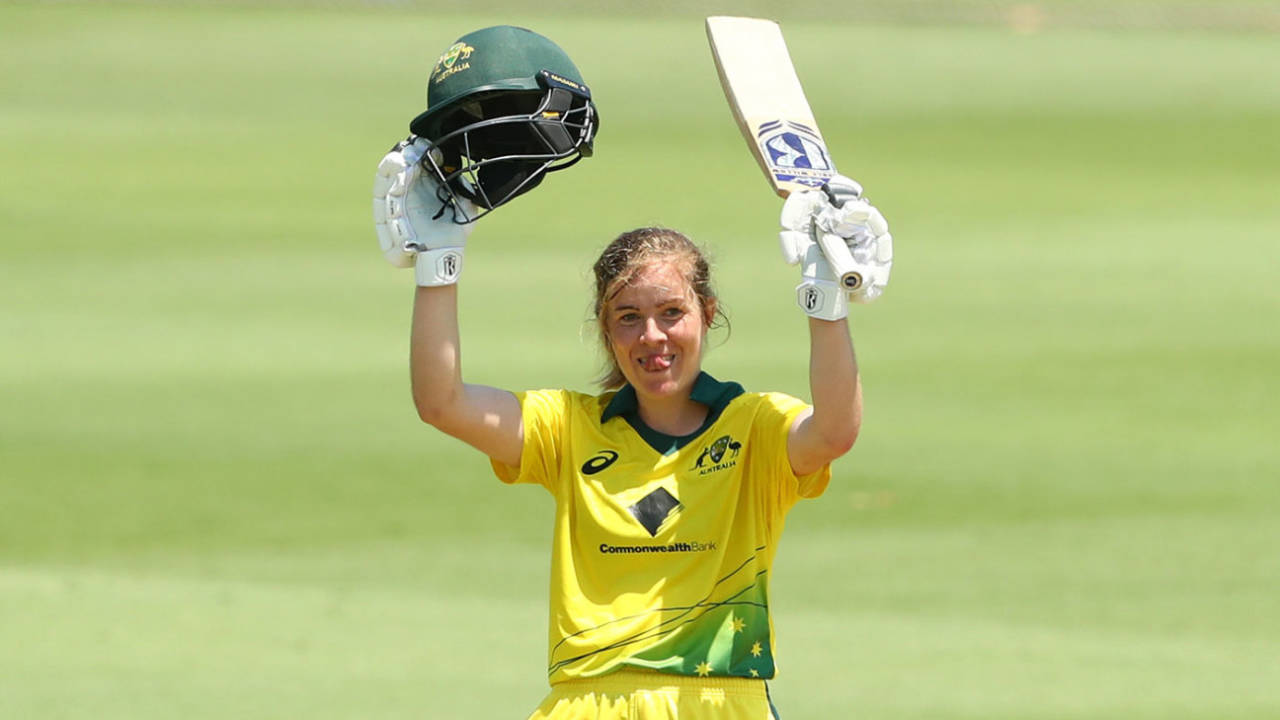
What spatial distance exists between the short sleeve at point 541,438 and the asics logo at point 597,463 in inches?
2.9

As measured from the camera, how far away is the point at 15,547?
6992mm

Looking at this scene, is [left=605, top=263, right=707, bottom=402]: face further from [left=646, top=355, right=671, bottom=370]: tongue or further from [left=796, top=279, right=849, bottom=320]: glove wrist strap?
[left=796, top=279, right=849, bottom=320]: glove wrist strap

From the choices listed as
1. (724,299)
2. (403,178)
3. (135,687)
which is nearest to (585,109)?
(403,178)

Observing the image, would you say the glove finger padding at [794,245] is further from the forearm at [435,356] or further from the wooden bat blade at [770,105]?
the forearm at [435,356]

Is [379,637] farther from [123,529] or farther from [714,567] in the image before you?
[714,567]

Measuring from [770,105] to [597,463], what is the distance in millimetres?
857

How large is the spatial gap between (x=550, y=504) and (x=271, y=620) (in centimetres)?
149

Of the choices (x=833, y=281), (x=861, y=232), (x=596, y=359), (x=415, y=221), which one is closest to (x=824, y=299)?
(x=833, y=281)

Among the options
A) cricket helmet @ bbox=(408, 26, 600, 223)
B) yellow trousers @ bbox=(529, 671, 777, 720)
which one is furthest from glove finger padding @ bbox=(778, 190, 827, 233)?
yellow trousers @ bbox=(529, 671, 777, 720)

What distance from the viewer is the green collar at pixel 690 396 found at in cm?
353

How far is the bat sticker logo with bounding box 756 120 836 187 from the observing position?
349cm

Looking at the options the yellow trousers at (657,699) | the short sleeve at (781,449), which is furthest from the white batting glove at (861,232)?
the yellow trousers at (657,699)

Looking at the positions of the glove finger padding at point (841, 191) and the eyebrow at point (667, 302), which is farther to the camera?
the eyebrow at point (667, 302)

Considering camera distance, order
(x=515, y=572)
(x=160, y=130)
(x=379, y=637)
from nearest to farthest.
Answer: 1. (x=379, y=637)
2. (x=515, y=572)
3. (x=160, y=130)
